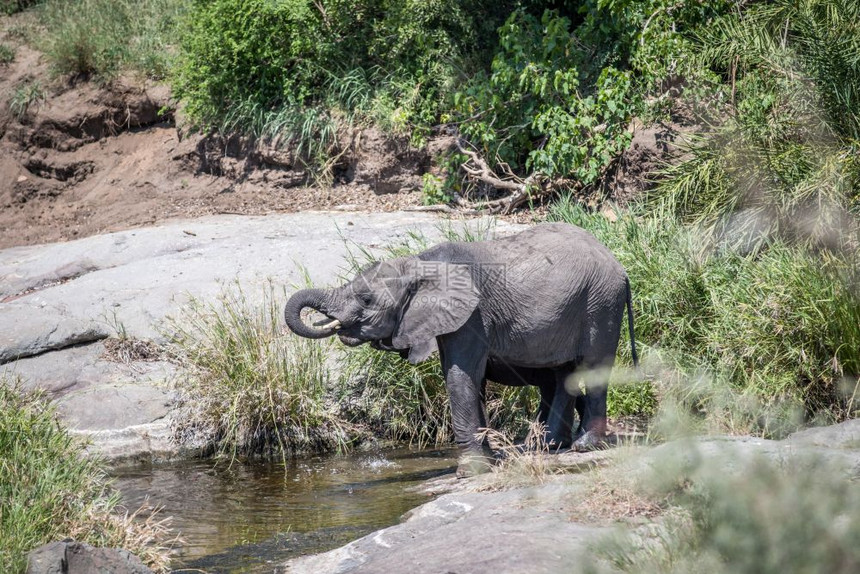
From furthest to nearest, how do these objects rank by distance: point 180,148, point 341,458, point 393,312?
point 180,148 → point 341,458 → point 393,312

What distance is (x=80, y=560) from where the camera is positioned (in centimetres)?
507

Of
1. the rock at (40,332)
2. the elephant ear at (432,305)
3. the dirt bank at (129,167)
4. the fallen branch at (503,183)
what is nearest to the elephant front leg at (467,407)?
the elephant ear at (432,305)

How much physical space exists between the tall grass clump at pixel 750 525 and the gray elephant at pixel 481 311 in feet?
8.44

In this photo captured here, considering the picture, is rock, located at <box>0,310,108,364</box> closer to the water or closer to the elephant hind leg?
the water

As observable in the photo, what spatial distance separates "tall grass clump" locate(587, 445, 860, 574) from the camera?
3586 millimetres

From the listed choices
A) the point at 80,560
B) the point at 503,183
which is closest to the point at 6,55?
the point at 503,183

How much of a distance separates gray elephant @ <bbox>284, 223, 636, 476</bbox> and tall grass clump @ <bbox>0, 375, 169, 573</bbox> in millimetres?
1782

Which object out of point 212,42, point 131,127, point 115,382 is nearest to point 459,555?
point 115,382

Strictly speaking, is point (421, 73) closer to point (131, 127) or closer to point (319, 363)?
point (131, 127)

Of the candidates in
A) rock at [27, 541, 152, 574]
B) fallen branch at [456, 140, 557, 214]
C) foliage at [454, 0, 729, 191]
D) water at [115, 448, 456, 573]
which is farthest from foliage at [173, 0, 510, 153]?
rock at [27, 541, 152, 574]

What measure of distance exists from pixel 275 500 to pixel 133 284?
14.2 ft

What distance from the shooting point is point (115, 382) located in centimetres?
933

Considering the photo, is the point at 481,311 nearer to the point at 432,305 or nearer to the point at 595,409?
the point at 432,305

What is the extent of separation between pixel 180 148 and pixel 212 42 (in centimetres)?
212
